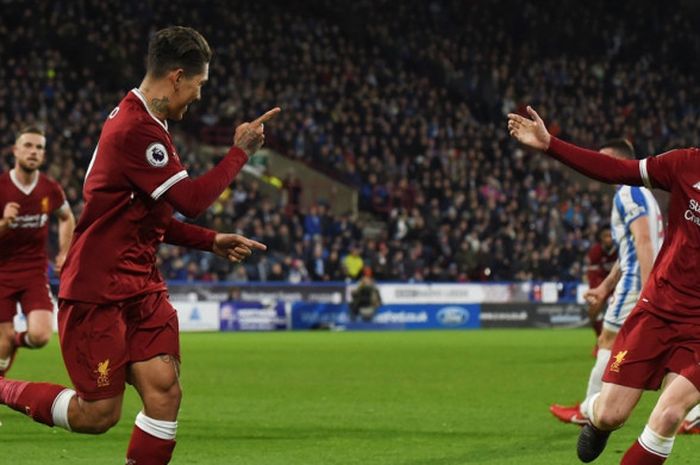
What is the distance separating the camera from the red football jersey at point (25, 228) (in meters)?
10.9

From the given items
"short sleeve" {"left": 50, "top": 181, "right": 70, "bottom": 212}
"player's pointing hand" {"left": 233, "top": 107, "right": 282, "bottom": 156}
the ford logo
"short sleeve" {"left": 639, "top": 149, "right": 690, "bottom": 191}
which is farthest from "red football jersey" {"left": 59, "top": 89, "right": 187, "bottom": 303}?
the ford logo

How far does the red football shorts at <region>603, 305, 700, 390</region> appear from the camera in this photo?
6.50 meters

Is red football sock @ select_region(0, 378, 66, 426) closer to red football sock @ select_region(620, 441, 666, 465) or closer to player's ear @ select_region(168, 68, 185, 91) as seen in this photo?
player's ear @ select_region(168, 68, 185, 91)

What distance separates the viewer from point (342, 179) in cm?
3631

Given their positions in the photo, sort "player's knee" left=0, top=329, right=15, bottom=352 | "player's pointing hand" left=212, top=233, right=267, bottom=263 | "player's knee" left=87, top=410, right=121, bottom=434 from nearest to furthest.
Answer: "player's knee" left=87, top=410, right=121, bottom=434, "player's pointing hand" left=212, top=233, right=267, bottom=263, "player's knee" left=0, top=329, right=15, bottom=352

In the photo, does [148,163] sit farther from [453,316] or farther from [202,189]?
[453,316]

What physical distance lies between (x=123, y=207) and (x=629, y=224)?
4672 mm

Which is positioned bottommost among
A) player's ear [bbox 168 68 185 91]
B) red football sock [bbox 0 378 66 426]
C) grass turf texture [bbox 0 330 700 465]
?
grass turf texture [bbox 0 330 700 465]

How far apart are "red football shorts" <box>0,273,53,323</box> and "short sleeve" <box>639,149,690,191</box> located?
6281mm

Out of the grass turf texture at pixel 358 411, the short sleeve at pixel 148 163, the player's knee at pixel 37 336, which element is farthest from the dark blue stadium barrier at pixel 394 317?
the short sleeve at pixel 148 163

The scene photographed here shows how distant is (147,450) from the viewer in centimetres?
593

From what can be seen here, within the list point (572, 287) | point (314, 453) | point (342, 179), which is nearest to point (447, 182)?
point (342, 179)

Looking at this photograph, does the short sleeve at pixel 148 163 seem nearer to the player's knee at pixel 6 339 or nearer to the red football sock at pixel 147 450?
the red football sock at pixel 147 450

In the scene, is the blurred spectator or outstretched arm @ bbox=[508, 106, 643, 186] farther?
the blurred spectator
